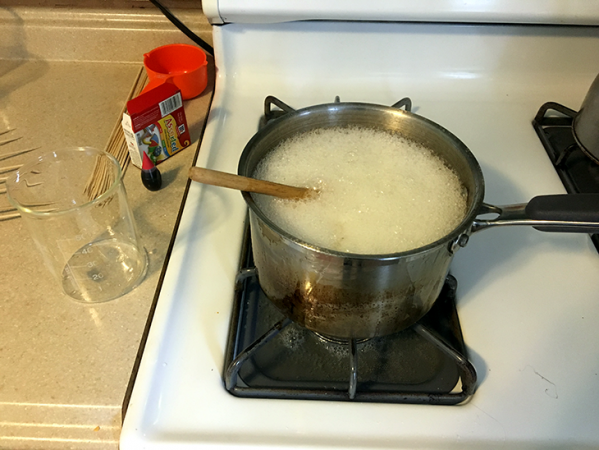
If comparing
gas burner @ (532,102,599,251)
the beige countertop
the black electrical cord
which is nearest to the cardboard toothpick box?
the beige countertop

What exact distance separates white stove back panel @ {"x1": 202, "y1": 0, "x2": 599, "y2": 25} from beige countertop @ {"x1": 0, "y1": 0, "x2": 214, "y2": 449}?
204 millimetres

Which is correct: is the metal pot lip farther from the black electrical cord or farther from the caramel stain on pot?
the black electrical cord

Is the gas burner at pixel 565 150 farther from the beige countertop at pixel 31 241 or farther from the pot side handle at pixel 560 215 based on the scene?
the beige countertop at pixel 31 241

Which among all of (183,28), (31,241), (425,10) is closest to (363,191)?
(425,10)

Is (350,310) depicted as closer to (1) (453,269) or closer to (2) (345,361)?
(2) (345,361)

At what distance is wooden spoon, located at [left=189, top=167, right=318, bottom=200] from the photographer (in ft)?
1.38

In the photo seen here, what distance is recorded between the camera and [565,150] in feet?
2.18

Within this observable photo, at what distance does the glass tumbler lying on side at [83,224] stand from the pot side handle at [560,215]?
401 millimetres

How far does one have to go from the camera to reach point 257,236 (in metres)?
0.45

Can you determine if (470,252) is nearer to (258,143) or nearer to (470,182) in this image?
(470,182)

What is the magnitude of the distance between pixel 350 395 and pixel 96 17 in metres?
0.82

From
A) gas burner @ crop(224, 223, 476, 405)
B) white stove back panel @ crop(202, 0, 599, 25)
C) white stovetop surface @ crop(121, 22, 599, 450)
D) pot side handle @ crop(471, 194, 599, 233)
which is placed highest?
white stove back panel @ crop(202, 0, 599, 25)

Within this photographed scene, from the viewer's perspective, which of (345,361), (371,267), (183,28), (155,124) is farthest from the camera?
(183,28)

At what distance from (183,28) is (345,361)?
2.20 ft
